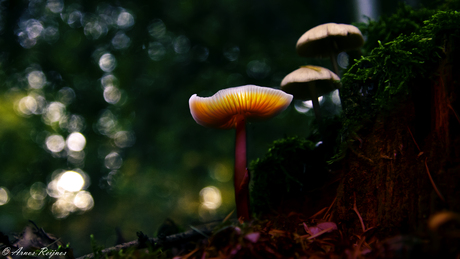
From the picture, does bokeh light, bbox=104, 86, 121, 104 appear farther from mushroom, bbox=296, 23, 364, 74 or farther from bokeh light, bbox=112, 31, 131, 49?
mushroom, bbox=296, 23, 364, 74

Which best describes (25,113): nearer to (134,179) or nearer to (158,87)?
(134,179)

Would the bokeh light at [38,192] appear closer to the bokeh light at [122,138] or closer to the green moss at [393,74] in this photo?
the bokeh light at [122,138]

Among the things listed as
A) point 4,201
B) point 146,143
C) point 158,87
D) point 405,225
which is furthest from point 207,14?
point 4,201

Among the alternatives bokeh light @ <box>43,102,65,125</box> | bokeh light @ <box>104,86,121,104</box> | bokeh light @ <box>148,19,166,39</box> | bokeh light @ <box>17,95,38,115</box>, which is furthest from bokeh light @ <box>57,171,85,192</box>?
bokeh light @ <box>148,19,166,39</box>

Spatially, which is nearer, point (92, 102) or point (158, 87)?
point (158, 87)

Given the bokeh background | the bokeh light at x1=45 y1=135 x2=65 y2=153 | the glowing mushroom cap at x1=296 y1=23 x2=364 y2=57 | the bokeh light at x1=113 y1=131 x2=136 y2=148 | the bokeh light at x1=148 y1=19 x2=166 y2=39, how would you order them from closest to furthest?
1. the glowing mushroom cap at x1=296 y1=23 x2=364 y2=57
2. the bokeh background
3. the bokeh light at x1=148 y1=19 x2=166 y2=39
4. the bokeh light at x1=113 y1=131 x2=136 y2=148
5. the bokeh light at x1=45 y1=135 x2=65 y2=153

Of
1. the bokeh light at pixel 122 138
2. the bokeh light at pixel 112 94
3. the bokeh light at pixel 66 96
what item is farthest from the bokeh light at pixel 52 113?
the bokeh light at pixel 112 94
